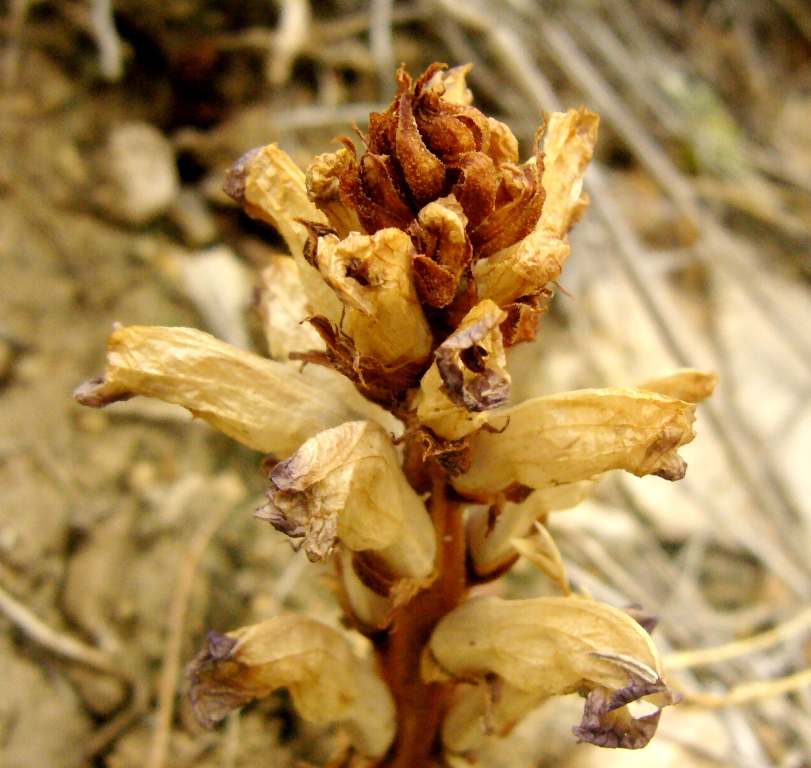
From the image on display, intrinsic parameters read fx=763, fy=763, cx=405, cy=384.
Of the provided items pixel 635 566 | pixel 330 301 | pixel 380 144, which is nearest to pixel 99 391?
pixel 330 301

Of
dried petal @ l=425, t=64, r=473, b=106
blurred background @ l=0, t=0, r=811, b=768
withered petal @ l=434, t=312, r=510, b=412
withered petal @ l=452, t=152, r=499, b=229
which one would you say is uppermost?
dried petal @ l=425, t=64, r=473, b=106

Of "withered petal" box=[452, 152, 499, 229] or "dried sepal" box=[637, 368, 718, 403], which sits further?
"dried sepal" box=[637, 368, 718, 403]

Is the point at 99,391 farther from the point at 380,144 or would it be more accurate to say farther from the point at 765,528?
the point at 765,528

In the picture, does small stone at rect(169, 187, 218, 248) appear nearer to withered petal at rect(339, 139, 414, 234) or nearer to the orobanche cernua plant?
the orobanche cernua plant

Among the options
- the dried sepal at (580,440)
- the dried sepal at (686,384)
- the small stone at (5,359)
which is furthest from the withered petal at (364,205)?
the small stone at (5,359)

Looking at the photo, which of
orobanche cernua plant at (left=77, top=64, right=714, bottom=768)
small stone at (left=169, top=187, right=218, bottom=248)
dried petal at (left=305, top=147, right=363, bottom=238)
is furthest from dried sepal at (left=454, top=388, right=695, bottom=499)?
small stone at (left=169, top=187, right=218, bottom=248)

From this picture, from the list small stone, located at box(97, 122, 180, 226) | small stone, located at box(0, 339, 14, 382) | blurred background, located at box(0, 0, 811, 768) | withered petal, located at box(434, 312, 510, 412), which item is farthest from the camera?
small stone, located at box(97, 122, 180, 226)
